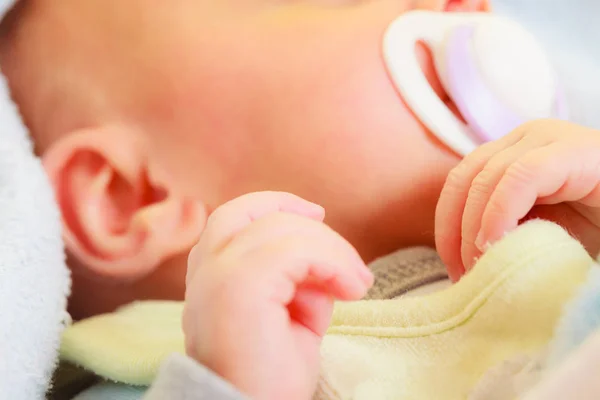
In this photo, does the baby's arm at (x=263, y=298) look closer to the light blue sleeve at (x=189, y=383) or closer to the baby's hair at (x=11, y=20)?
the light blue sleeve at (x=189, y=383)

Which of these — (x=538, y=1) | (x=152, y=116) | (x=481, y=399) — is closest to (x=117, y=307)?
(x=152, y=116)

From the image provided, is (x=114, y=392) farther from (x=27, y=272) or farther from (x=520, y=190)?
(x=520, y=190)

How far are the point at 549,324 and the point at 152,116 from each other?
1.33 ft

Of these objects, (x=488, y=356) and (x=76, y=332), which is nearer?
(x=488, y=356)

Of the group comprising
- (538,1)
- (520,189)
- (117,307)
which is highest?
(538,1)

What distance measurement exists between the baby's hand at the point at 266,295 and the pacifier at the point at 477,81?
234 mm

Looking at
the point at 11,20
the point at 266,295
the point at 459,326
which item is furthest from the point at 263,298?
the point at 11,20

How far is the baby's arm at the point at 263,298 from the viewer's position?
341 mm

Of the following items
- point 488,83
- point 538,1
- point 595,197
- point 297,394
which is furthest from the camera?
point 538,1

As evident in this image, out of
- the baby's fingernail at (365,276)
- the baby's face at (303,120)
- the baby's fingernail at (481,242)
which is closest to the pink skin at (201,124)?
the baby's face at (303,120)

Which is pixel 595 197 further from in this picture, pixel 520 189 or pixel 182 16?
pixel 182 16

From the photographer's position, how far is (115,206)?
2.10 ft

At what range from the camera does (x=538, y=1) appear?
99cm

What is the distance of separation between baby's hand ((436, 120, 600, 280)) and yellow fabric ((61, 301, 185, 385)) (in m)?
0.24
